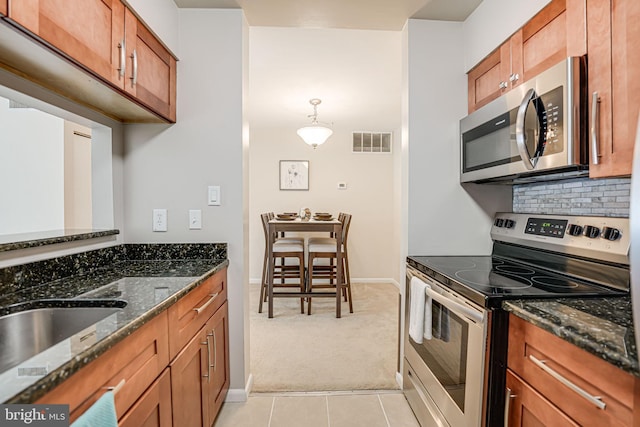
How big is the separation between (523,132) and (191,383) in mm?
1734

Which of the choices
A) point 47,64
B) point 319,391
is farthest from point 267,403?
point 47,64

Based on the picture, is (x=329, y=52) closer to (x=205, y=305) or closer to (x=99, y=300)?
(x=205, y=305)

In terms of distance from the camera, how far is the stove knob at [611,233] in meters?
1.24

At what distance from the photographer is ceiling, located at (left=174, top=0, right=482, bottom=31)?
182cm

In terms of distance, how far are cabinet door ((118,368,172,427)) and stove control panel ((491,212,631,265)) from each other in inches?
66.6

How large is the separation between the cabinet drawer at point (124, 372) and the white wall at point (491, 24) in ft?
6.50

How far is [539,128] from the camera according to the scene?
1309mm

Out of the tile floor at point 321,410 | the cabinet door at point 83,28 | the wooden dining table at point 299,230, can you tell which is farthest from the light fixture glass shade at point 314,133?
the tile floor at point 321,410

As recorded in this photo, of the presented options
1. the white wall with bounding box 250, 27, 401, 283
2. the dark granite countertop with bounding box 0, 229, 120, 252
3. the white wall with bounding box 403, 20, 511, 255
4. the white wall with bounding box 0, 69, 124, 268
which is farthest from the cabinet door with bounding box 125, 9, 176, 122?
the white wall with bounding box 250, 27, 401, 283

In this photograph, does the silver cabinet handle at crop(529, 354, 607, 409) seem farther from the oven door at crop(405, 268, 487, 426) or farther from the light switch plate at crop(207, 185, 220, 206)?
the light switch plate at crop(207, 185, 220, 206)

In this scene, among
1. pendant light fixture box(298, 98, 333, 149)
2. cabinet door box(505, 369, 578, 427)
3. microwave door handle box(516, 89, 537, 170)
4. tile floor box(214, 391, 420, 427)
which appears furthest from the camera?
pendant light fixture box(298, 98, 333, 149)

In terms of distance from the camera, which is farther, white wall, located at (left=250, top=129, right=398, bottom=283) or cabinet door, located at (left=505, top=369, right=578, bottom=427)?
white wall, located at (left=250, top=129, right=398, bottom=283)

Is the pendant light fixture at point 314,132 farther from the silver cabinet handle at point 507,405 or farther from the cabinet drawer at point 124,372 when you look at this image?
the silver cabinet handle at point 507,405

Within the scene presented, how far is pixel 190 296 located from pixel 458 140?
1.75 metres
